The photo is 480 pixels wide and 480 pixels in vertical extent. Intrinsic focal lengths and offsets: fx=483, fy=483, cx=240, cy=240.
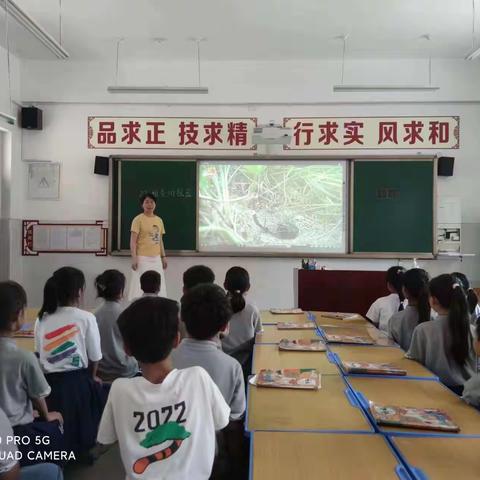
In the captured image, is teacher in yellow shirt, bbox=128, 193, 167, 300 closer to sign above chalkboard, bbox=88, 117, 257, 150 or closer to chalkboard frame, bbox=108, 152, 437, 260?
chalkboard frame, bbox=108, 152, 437, 260

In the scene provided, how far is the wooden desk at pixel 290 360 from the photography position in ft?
7.17

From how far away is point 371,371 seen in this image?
2.05 metres

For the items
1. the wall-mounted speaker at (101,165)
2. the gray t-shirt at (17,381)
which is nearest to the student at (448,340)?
the gray t-shirt at (17,381)

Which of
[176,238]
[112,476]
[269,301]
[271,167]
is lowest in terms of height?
[112,476]

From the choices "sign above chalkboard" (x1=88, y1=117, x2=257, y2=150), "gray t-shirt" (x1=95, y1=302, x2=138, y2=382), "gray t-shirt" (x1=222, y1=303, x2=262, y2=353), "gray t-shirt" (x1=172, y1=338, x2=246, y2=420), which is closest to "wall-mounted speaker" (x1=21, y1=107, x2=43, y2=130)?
"sign above chalkboard" (x1=88, y1=117, x2=257, y2=150)

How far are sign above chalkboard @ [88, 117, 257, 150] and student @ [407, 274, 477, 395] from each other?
4.02m

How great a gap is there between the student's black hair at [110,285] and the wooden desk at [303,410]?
4.27 feet

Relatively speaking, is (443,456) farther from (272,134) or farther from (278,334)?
(272,134)

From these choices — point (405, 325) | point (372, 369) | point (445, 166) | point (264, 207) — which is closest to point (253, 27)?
point (264, 207)

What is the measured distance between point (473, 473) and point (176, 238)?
5.00 meters

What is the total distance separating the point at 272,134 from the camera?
5617 mm

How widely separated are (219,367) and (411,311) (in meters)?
1.52

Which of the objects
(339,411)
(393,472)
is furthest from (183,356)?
(393,472)

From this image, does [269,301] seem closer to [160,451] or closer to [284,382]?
[284,382]
